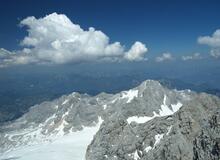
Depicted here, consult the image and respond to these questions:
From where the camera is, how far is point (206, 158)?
257 feet

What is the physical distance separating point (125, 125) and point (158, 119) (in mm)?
19837

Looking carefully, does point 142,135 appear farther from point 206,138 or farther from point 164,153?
point 206,138

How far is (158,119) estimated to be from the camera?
140 meters

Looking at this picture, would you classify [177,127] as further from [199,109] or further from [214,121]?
[214,121]

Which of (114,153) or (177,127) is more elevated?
(177,127)

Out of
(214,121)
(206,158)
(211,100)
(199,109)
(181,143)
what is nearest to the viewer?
(206,158)

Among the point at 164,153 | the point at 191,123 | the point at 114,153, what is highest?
the point at 191,123

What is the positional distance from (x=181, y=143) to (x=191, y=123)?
12764 mm

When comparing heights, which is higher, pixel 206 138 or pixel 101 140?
pixel 206 138

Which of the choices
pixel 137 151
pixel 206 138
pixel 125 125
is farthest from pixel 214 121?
pixel 125 125

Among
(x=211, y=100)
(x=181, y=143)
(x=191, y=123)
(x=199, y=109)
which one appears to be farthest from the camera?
(x=211, y=100)

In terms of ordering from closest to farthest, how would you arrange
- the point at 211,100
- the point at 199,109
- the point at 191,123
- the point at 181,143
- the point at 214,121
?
the point at 214,121 < the point at 181,143 < the point at 191,123 < the point at 199,109 < the point at 211,100

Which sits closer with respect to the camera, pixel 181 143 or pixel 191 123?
pixel 181 143

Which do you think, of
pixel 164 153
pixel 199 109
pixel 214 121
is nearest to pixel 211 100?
pixel 199 109
